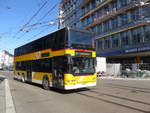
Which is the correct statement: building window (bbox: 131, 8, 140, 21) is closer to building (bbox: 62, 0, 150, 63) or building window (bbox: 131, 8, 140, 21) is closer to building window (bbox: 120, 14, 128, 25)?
building (bbox: 62, 0, 150, 63)

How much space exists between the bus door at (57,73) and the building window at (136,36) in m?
23.2

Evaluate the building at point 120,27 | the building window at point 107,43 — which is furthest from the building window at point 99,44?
the building window at point 107,43

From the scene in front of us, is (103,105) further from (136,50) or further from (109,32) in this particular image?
(109,32)

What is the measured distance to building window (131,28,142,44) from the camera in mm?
30128

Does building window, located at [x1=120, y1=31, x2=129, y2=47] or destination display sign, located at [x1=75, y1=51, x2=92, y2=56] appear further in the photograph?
building window, located at [x1=120, y1=31, x2=129, y2=47]

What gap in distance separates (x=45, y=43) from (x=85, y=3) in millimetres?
35516

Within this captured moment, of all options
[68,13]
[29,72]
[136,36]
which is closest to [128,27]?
[136,36]

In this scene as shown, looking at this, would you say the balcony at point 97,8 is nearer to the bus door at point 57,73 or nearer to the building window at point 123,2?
the building window at point 123,2

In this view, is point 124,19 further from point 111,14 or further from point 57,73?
point 57,73

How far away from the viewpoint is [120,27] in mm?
34125

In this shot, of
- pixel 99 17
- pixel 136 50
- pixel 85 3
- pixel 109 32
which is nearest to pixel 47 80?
pixel 136 50

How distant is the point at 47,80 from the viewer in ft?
39.2

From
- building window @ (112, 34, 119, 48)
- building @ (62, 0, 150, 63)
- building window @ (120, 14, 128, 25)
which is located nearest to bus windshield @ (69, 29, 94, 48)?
building @ (62, 0, 150, 63)

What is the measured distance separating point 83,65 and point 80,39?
1.68 metres
